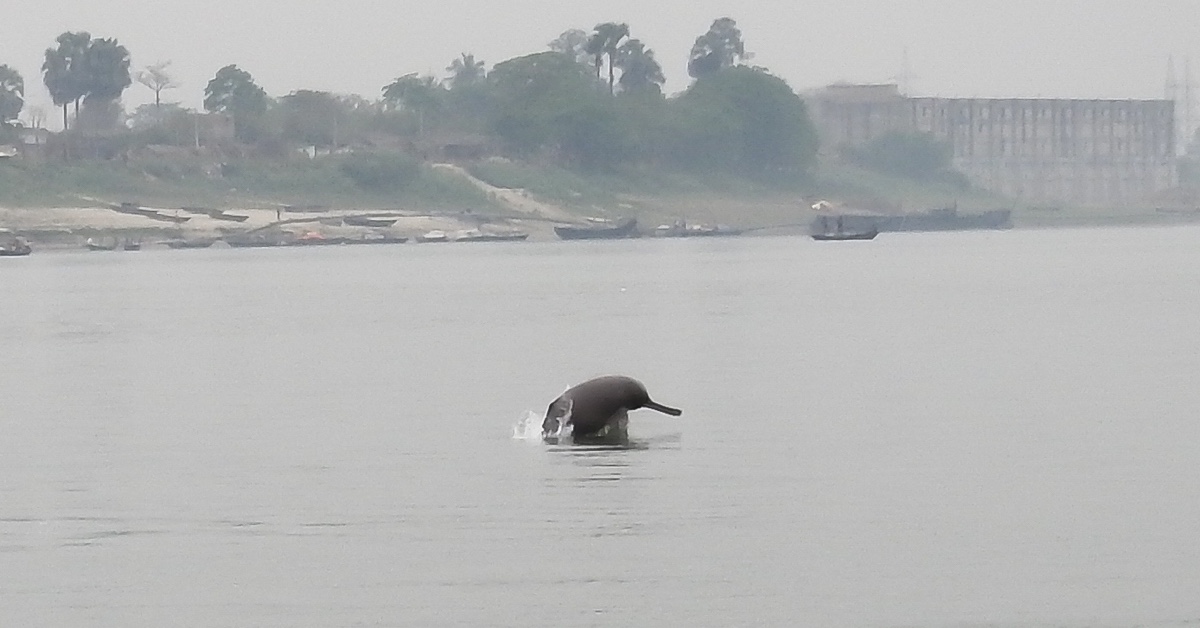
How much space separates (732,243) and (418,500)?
519ft

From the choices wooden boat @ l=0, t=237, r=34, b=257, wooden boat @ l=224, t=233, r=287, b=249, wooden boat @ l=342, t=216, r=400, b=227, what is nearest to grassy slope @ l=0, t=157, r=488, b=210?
wooden boat @ l=342, t=216, r=400, b=227

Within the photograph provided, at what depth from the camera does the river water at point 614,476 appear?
67.4 feet

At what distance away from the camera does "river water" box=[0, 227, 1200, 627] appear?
2055 cm

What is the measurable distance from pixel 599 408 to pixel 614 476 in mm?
4028

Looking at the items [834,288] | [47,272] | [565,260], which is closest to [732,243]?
[565,260]

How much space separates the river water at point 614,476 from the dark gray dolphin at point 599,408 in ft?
1.27

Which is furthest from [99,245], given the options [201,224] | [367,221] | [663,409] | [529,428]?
[663,409]

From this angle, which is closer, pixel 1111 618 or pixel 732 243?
pixel 1111 618

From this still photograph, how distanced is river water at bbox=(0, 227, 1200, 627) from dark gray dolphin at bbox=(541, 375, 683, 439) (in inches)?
15.3

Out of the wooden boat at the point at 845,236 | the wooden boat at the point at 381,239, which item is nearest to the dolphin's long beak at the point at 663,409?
the wooden boat at the point at 845,236

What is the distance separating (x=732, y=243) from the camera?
7244 inches

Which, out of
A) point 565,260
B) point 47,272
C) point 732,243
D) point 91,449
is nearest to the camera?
point 91,449

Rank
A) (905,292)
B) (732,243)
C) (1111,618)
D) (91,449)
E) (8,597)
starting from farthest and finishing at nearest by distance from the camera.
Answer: (732,243)
(905,292)
(91,449)
(8,597)
(1111,618)

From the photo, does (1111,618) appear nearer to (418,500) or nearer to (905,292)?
(418,500)
